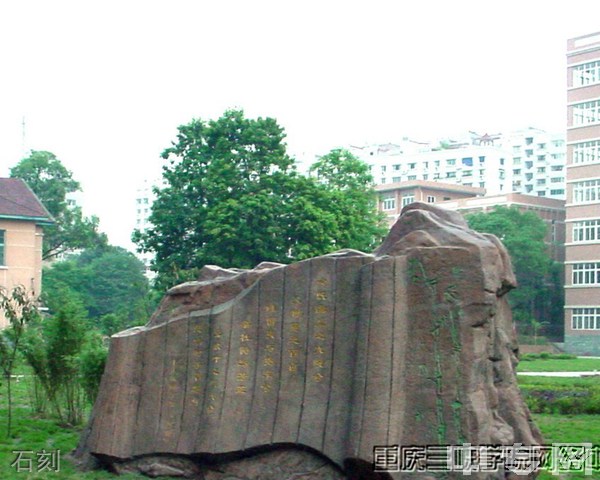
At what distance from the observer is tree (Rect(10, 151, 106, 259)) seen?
1149 inches

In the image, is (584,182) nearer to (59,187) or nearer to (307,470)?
(59,187)

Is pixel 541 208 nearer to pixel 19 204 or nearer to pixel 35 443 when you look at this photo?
pixel 19 204

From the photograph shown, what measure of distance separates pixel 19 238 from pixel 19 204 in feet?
3.07

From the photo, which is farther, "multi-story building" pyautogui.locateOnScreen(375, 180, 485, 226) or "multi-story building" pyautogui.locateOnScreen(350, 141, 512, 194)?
"multi-story building" pyautogui.locateOnScreen(350, 141, 512, 194)

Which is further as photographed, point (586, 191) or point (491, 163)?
point (491, 163)

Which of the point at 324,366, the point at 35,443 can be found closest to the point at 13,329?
the point at 35,443

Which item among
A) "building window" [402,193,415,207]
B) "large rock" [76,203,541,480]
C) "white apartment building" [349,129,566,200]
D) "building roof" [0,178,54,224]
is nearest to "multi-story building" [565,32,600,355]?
"building window" [402,193,415,207]

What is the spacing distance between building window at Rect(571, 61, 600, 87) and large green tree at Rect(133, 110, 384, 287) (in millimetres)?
18652

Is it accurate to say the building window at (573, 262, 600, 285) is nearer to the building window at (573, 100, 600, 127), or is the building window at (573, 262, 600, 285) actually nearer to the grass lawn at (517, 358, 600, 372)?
the building window at (573, 100, 600, 127)

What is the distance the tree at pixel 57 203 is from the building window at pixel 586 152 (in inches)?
737

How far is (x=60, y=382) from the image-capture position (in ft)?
29.9

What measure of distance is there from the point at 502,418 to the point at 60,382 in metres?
4.80

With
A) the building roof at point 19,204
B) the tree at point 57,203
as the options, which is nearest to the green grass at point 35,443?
the building roof at point 19,204

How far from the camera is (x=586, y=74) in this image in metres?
35.8
